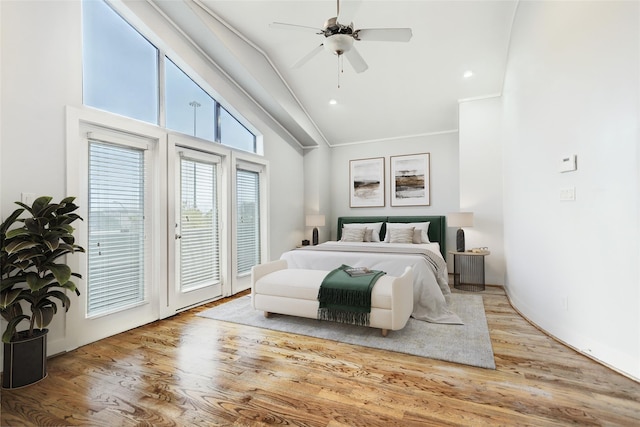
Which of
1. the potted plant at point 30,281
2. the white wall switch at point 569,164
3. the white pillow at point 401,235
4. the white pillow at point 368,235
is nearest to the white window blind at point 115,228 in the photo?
the potted plant at point 30,281

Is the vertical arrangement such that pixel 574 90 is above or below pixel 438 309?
above

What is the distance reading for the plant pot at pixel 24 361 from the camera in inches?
76.5

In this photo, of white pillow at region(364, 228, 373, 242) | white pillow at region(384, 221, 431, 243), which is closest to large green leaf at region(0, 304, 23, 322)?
white pillow at region(364, 228, 373, 242)

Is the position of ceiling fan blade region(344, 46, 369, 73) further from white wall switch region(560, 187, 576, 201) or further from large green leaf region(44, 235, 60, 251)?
large green leaf region(44, 235, 60, 251)

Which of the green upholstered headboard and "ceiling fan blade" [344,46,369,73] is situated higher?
"ceiling fan blade" [344,46,369,73]

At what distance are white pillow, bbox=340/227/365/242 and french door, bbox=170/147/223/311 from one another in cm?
242

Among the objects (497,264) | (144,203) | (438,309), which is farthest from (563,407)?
(144,203)

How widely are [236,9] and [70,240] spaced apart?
9.60 ft

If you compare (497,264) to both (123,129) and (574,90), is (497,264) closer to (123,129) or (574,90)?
(574,90)

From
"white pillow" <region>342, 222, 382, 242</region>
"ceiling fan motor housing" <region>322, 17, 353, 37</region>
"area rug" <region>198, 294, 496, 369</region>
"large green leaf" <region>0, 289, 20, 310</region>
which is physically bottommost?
"area rug" <region>198, 294, 496, 369</region>

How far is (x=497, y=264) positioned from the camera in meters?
4.63

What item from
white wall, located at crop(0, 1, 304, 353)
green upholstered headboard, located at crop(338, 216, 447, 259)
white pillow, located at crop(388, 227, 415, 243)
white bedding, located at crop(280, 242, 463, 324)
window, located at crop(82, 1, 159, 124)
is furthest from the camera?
green upholstered headboard, located at crop(338, 216, 447, 259)

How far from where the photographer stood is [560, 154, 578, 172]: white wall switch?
7.75ft

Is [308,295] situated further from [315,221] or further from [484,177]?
[484,177]
